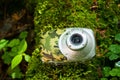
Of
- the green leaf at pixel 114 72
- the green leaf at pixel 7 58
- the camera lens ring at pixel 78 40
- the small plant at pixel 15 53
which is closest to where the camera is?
the camera lens ring at pixel 78 40

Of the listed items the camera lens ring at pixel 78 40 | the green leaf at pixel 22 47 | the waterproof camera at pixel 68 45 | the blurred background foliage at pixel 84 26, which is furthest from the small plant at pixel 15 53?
the camera lens ring at pixel 78 40

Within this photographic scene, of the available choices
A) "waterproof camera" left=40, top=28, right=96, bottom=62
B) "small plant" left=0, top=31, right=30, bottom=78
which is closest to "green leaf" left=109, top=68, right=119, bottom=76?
"waterproof camera" left=40, top=28, right=96, bottom=62

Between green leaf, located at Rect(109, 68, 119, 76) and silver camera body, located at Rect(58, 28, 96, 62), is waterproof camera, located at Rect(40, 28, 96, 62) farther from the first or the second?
green leaf, located at Rect(109, 68, 119, 76)

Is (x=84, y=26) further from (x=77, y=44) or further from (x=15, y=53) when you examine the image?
(x=15, y=53)

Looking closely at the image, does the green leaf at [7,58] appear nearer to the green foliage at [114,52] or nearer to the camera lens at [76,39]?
the green foliage at [114,52]

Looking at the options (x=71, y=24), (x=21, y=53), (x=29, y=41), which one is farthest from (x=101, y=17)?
(x=29, y=41)

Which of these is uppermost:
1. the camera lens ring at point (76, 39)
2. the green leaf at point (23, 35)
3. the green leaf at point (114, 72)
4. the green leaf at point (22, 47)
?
the green leaf at point (23, 35)

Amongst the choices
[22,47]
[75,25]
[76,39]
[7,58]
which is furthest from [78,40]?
[7,58]

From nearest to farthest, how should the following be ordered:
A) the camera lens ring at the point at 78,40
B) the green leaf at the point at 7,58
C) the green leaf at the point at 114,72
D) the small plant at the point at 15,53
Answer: the camera lens ring at the point at 78,40 → the green leaf at the point at 114,72 → the small plant at the point at 15,53 → the green leaf at the point at 7,58
